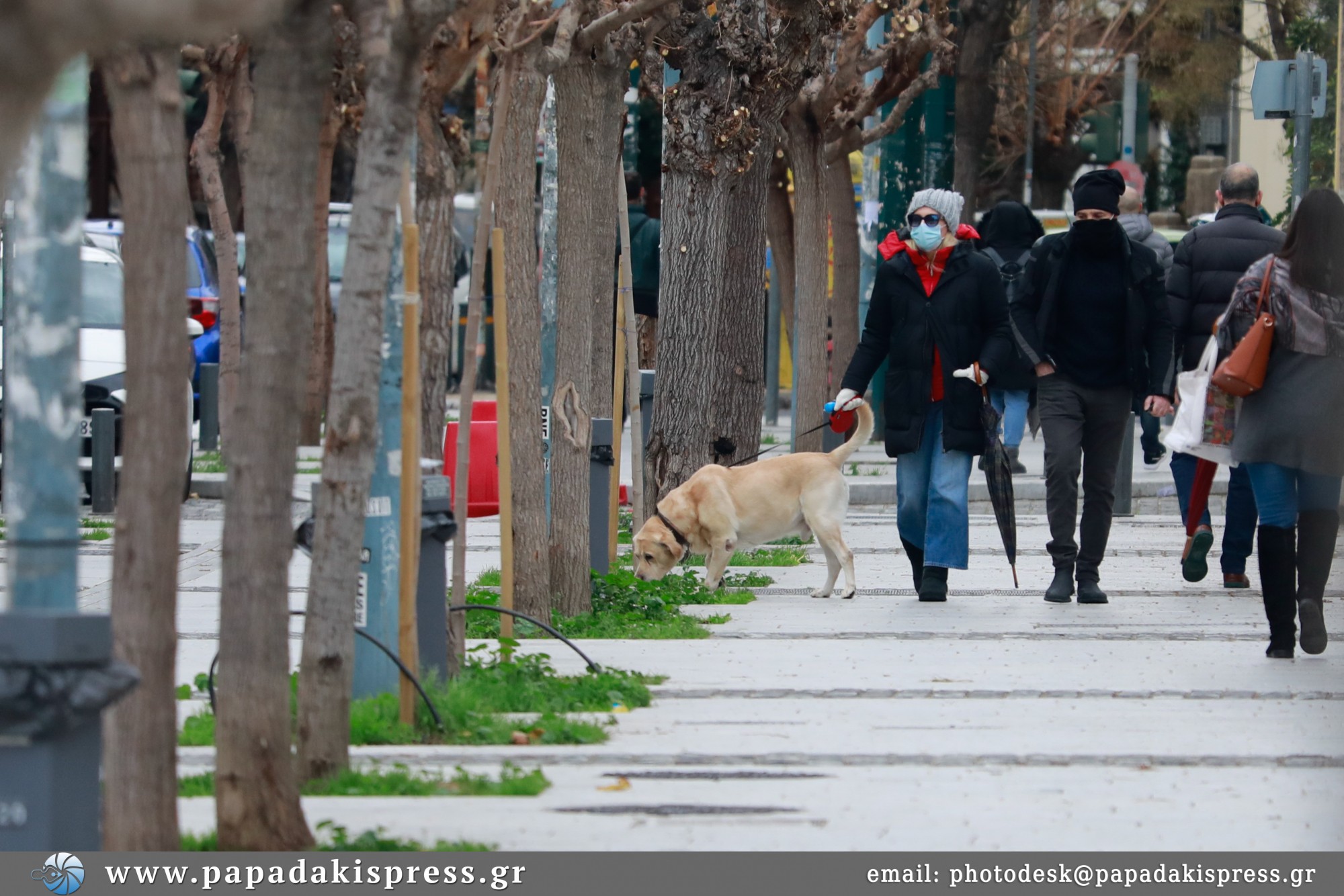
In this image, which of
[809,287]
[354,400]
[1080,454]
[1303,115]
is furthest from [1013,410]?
[354,400]

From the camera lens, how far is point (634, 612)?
9.38 m

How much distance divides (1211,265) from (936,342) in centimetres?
167

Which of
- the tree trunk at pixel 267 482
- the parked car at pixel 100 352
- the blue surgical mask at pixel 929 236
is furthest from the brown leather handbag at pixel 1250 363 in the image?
the parked car at pixel 100 352

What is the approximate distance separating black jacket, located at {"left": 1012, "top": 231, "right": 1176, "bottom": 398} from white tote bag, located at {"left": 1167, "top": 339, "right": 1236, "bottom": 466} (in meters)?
0.28

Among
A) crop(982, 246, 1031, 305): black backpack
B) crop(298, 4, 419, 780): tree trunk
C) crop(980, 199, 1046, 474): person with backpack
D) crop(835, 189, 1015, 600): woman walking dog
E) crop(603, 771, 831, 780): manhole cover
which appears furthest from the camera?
crop(982, 246, 1031, 305): black backpack

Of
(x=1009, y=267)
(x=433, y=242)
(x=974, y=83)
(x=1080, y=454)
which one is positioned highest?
(x=974, y=83)

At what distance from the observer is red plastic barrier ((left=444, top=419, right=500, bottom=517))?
11.9 metres

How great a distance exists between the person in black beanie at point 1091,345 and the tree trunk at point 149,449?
19.1ft

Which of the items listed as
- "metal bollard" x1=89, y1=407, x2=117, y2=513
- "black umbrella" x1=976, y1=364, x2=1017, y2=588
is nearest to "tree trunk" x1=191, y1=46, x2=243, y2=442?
"metal bollard" x1=89, y1=407, x2=117, y2=513

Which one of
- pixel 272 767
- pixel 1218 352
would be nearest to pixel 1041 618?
pixel 1218 352

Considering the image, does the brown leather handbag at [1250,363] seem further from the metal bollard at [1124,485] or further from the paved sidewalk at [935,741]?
the metal bollard at [1124,485]

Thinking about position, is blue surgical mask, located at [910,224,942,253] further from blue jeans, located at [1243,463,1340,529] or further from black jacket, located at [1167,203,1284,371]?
blue jeans, located at [1243,463,1340,529]

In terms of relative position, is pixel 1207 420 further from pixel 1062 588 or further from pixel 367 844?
pixel 367 844
